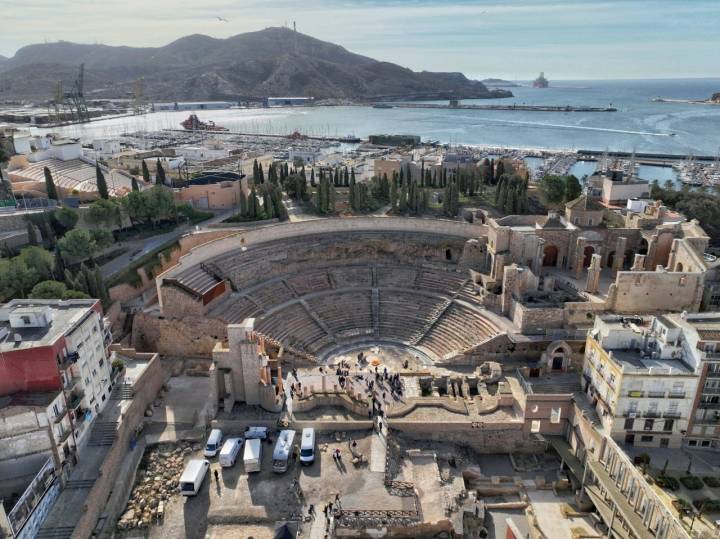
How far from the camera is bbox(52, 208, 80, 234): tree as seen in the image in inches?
1581

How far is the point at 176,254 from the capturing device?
133 ft

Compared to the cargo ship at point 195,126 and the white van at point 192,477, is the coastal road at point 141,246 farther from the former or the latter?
the cargo ship at point 195,126

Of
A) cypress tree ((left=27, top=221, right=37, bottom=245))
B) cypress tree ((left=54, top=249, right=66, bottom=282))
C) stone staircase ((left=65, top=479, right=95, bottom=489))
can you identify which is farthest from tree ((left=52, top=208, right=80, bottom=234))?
stone staircase ((left=65, top=479, right=95, bottom=489))

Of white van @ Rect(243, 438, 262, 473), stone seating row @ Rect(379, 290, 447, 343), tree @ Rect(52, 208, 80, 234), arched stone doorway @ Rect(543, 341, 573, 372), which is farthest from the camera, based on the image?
tree @ Rect(52, 208, 80, 234)

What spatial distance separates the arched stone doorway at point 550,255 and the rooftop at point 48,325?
108 ft

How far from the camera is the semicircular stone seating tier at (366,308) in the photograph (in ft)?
117

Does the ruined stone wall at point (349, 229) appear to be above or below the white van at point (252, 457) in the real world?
above

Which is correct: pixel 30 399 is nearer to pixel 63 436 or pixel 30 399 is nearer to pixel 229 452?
pixel 63 436

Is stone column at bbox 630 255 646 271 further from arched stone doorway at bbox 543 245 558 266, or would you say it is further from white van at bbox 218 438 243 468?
white van at bbox 218 438 243 468

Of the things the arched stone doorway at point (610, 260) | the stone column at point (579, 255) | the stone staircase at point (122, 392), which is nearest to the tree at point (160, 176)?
the stone staircase at point (122, 392)

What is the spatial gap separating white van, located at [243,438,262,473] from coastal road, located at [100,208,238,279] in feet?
61.3

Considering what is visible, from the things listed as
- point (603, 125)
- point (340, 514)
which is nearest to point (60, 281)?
point (340, 514)

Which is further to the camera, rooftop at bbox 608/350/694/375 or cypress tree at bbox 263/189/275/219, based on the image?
cypress tree at bbox 263/189/275/219

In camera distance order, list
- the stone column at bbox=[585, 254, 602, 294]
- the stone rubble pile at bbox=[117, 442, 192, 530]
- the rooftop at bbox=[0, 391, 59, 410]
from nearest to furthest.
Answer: the rooftop at bbox=[0, 391, 59, 410] → the stone rubble pile at bbox=[117, 442, 192, 530] → the stone column at bbox=[585, 254, 602, 294]
